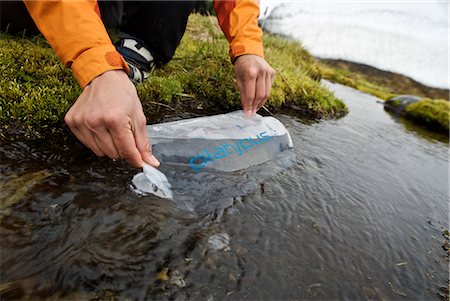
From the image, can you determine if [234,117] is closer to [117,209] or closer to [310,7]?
[117,209]

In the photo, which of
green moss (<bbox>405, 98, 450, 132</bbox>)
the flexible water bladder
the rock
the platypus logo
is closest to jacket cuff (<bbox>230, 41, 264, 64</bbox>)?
the flexible water bladder

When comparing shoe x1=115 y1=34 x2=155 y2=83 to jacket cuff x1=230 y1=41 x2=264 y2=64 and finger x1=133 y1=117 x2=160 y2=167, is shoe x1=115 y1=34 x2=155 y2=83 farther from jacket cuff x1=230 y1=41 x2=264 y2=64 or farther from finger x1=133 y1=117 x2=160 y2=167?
finger x1=133 y1=117 x2=160 y2=167

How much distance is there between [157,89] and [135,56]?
1.15 feet

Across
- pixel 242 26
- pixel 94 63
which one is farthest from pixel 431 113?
pixel 94 63

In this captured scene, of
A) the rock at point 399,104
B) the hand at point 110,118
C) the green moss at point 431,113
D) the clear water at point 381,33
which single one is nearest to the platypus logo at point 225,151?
the hand at point 110,118

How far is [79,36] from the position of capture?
4.78 ft

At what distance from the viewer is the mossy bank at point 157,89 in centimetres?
215

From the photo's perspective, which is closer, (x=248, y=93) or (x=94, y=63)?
(x=94, y=63)

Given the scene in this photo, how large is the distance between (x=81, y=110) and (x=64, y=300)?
727mm

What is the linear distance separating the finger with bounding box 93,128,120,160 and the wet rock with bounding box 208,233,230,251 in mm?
662

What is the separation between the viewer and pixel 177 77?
3.32 meters

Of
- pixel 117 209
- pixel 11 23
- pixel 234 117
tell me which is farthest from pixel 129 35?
pixel 117 209

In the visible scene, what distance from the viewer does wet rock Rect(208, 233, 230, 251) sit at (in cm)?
156

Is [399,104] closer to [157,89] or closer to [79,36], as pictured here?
[157,89]
